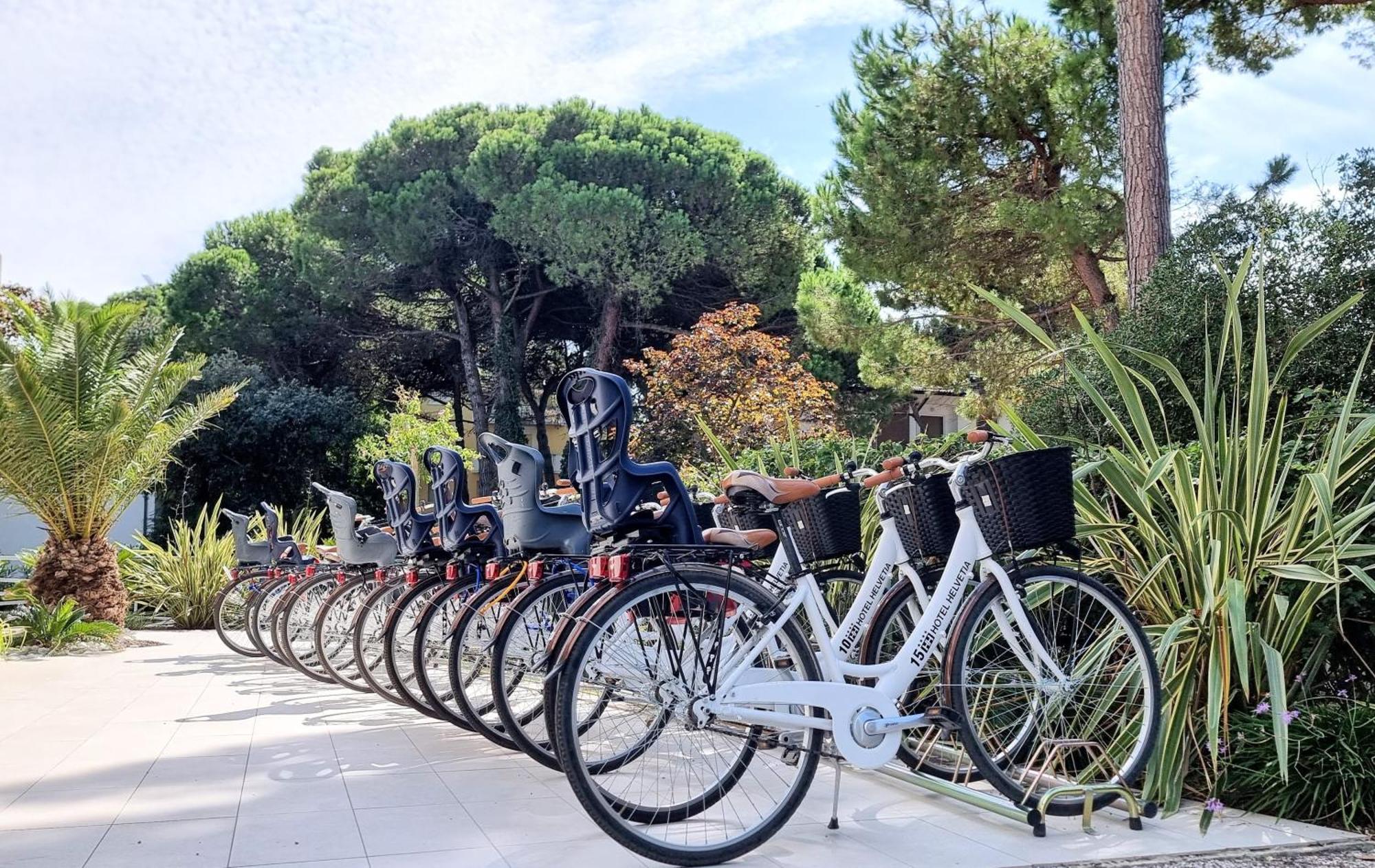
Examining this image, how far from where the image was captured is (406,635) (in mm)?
4758

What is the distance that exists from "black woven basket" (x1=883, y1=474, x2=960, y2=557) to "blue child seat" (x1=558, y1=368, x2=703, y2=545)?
2.14 ft

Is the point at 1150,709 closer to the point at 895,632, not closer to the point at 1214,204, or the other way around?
the point at 895,632

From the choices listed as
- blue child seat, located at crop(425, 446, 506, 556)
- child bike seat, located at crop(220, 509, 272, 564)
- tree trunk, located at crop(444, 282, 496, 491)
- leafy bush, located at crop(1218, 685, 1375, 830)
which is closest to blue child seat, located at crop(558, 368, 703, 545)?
blue child seat, located at crop(425, 446, 506, 556)

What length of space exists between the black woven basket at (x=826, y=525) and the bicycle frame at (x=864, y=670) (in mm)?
284

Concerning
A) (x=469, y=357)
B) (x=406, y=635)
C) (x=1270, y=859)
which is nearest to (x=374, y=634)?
(x=406, y=635)

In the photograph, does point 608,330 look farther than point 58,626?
Yes

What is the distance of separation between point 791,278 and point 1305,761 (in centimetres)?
1893

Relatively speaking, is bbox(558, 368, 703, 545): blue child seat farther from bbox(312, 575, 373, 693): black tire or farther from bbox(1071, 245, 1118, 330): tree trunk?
bbox(1071, 245, 1118, 330): tree trunk

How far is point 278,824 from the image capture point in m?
3.23

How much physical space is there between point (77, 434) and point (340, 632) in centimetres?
451

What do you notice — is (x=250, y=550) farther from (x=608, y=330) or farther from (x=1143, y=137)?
(x=608, y=330)

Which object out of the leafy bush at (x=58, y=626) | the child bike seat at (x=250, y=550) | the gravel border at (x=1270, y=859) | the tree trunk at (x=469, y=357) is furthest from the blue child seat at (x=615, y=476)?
the tree trunk at (x=469, y=357)

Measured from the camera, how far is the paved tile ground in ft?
9.52

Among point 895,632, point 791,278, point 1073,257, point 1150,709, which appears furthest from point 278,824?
point 791,278
